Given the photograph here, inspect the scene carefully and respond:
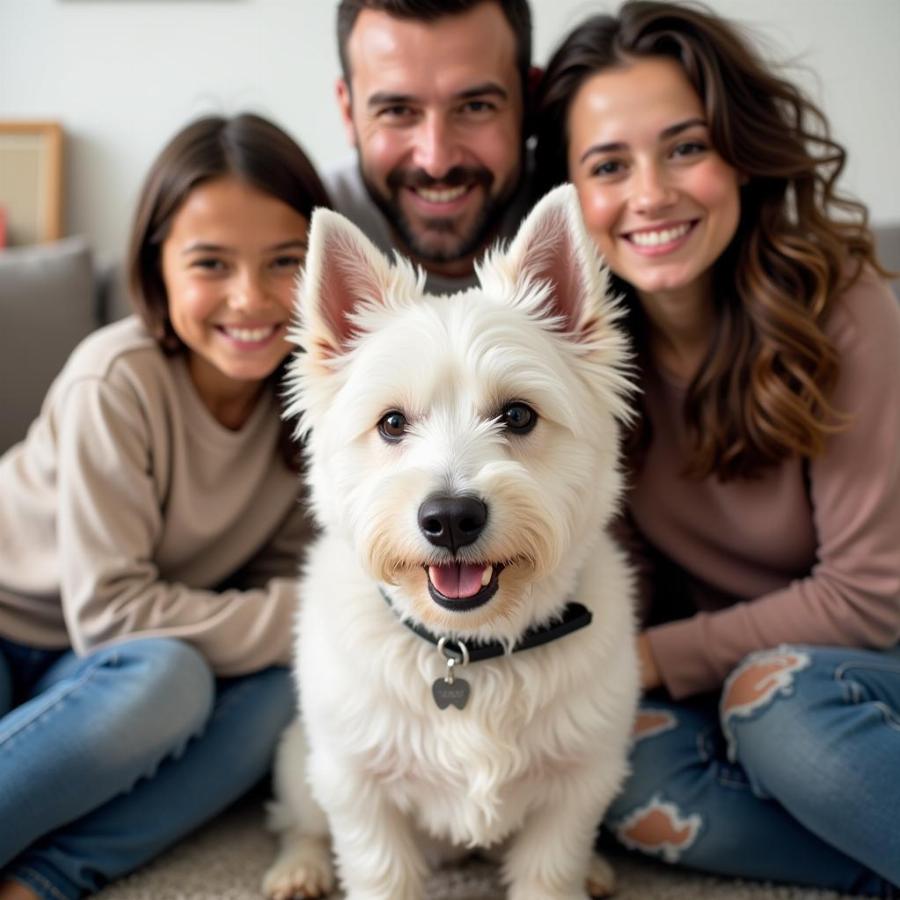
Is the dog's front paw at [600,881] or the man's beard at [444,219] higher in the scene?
the man's beard at [444,219]

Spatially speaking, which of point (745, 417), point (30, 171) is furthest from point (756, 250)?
point (30, 171)

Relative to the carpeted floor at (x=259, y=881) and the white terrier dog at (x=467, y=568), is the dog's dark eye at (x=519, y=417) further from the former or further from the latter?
the carpeted floor at (x=259, y=881)

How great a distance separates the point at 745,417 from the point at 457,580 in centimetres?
85

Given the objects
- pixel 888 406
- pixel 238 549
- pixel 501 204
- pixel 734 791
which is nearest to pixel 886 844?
pixel 734 791

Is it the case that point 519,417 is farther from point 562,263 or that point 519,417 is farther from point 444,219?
point 444,219

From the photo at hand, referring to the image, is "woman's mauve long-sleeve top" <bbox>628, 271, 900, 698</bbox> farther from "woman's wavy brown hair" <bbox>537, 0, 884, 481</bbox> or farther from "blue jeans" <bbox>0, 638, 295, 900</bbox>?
"blue jeans" <bbox>0, 638, 295, 900</bbox>

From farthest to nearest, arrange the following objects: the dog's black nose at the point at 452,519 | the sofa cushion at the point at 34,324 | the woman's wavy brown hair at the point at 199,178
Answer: the sofa cushion at the point at 34,324, the woman's wavy brown hair at the point at 199,178, the dog's black nose at the point at 452,519

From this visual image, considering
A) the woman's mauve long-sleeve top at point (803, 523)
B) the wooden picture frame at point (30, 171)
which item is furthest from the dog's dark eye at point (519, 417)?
the wooden picture frame at point (30, 171)

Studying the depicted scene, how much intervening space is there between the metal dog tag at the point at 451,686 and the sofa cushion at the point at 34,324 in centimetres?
167

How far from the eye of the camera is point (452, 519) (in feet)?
3.86

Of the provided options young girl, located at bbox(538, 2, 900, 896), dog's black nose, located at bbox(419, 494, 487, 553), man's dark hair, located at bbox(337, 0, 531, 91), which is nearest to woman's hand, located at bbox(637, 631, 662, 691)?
young girl, located at bbox(538, 2, 900, 896)

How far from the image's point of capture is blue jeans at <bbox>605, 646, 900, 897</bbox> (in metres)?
1.50

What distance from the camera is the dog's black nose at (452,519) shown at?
3.86ft

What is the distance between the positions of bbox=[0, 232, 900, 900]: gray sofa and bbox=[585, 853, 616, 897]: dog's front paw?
0.10 feet
